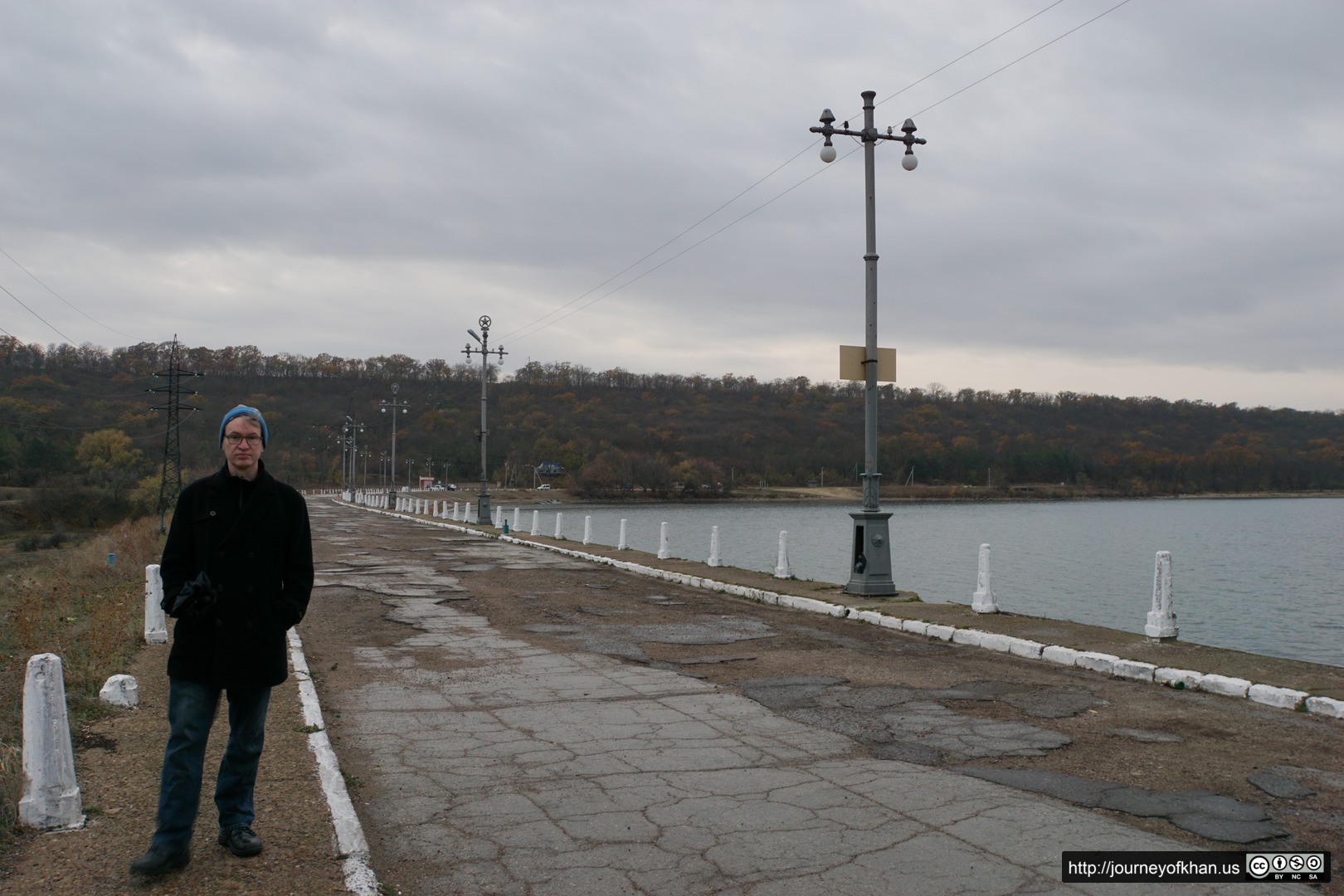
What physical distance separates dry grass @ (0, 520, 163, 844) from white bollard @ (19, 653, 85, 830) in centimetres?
15

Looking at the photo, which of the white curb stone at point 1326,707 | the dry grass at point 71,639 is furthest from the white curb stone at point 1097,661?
the dry grass at point 71,639

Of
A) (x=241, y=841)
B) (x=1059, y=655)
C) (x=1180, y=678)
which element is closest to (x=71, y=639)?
(x=241, y=841)

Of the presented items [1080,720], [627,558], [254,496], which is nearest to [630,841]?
[254,496]

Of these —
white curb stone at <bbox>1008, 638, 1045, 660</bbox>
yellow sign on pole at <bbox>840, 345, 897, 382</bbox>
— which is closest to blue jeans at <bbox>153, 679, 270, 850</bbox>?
white curb stone at <bbox>1008, 638, 1045, 660</bbox>

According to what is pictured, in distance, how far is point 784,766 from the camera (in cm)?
631

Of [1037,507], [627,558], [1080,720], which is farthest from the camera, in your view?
[1037,507]

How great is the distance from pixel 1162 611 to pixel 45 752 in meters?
10.4

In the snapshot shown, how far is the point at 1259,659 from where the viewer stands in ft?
32.1

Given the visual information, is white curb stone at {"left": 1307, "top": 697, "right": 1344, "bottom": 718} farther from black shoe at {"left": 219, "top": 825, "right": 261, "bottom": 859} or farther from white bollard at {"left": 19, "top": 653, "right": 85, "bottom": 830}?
Result: white bollard at {"left": 19, "top": 653, "right": 85, "bottom": 830}

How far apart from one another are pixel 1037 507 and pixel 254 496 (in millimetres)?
123011

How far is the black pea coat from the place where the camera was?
4305mm

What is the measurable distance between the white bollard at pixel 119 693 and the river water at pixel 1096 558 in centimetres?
1776

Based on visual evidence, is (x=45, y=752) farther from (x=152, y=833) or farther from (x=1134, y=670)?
(x=1134, y=670)

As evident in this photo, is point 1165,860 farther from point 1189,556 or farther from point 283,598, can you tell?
point 1189,556
